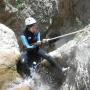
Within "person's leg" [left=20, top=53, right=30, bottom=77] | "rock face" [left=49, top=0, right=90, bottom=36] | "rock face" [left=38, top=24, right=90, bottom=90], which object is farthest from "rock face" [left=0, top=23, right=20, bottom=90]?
"rock face" [left=49, top=0, right=90, bottom=36]

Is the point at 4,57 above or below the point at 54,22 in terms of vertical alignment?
above

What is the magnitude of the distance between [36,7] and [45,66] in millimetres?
4137

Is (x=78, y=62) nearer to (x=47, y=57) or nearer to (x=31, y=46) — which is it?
(x=47, y=57)

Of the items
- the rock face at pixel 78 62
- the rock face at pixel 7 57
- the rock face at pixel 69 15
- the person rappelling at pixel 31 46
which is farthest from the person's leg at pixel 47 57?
the rock face at pixel 69 15

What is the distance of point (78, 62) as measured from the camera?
676 cm

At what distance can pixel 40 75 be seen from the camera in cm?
755

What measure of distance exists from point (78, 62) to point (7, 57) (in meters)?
1.61

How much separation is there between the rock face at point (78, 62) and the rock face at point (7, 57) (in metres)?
1.04

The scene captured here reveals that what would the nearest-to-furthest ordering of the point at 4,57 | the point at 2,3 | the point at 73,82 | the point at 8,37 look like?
the point at 73,82
the point at 4,57
the point at 8,37
the point at 2,3

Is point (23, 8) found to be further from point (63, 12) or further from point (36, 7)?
point (63, 12)

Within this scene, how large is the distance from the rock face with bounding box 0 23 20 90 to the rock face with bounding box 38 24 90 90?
104 centimetres

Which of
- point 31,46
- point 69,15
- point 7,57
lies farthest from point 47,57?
point 69,15

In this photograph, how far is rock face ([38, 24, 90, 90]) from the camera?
664 centimetres

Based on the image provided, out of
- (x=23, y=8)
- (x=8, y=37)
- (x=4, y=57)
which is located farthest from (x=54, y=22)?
(x=4, y=57)
